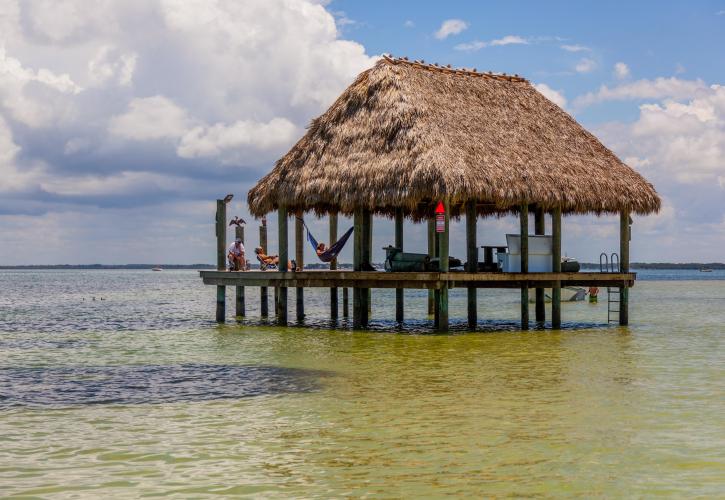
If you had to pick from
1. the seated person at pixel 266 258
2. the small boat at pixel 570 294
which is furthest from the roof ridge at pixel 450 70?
the small boat at pixel 570 294

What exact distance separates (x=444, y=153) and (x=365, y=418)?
30.5 feet

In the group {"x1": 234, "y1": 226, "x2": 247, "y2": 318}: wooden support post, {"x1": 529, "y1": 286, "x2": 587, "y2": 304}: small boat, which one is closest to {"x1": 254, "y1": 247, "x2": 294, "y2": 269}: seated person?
{"x1": 234, "y1": 226, "x2": 247, "y2": 318}: wooden support post

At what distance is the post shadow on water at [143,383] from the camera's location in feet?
37.7

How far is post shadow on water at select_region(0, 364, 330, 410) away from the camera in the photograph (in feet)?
37.7

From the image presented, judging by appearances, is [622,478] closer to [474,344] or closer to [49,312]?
[474,344]

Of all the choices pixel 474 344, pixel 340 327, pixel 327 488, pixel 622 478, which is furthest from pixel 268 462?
pixel 340 327

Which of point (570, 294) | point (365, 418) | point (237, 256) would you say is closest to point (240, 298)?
point (237, 256)

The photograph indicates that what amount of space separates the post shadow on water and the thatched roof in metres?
5.74

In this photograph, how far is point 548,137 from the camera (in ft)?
69.7

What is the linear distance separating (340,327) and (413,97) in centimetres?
617

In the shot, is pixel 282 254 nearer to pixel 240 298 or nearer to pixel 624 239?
pixel 240 298

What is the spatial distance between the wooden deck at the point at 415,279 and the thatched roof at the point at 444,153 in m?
1.50

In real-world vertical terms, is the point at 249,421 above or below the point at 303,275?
below

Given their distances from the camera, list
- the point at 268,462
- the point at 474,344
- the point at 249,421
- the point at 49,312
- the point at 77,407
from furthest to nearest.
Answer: the point at 49,312 → the point at 474,344 → the point at 77,407 → the point at 249,421 → the point at 268,462
